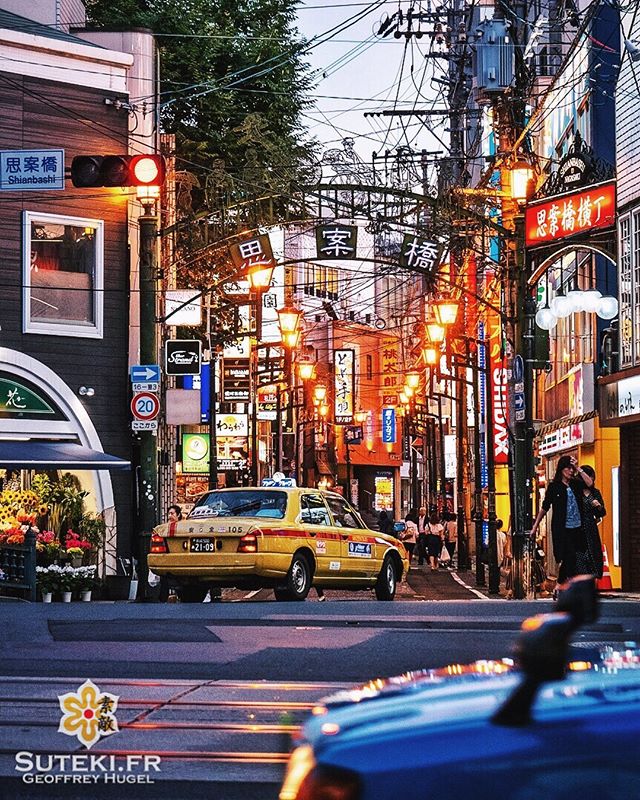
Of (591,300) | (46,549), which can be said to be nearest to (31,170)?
(46,549)

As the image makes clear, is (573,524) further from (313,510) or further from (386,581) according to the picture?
(386,581)

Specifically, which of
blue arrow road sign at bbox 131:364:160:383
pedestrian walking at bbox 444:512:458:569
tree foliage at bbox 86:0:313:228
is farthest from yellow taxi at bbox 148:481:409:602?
pedestrian walking at bbox 444:512:458:569

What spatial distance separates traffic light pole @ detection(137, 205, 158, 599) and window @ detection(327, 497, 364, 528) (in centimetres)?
311

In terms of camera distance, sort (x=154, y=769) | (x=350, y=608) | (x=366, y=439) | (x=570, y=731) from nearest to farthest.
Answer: (x=570, y=731), (x=154, y=769), (x=350, y=608), (x=366, y=439)

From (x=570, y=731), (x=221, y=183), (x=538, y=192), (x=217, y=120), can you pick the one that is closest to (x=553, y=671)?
(x=570, y=731)

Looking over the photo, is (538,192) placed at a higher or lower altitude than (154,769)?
higher

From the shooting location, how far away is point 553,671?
3352 mm

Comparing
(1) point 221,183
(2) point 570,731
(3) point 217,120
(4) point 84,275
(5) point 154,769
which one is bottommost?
(5) point 154,769

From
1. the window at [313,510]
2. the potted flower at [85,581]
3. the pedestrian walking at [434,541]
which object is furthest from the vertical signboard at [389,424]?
the window at [313,510]

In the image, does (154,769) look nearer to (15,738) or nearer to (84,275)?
(15,738)

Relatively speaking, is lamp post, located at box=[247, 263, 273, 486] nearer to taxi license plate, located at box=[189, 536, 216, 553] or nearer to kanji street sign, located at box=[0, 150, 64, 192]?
kanji street sign, located at box=[0, 150, 64, 192]

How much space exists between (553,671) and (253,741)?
19.8ft

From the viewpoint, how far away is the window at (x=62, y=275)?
1126 inches

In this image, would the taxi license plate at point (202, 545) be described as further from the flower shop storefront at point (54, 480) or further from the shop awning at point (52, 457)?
the shop awning at point (52, 457)
